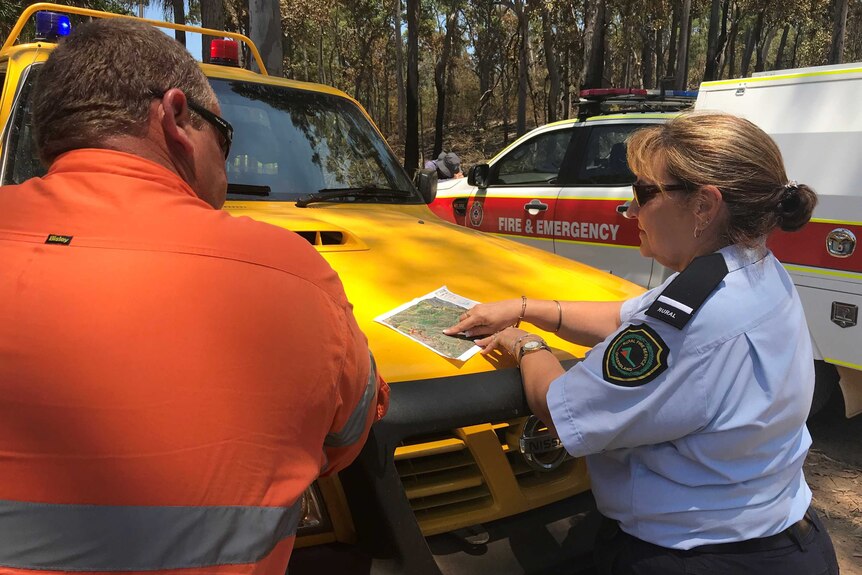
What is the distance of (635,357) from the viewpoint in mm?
1519

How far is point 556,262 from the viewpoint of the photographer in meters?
3.06

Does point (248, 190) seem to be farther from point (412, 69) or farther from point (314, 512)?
point (412, 69)

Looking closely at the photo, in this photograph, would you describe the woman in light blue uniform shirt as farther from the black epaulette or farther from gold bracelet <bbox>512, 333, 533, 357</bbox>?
gold bracelet <bbox>512, 333, 533, 357</bbox>

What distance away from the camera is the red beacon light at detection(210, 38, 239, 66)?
167 inches

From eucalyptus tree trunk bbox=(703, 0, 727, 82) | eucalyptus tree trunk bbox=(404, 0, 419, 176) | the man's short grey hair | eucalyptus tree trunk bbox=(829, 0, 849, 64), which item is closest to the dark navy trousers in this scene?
the man's short grey hair

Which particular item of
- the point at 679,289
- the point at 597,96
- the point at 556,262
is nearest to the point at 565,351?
the point at 679,289

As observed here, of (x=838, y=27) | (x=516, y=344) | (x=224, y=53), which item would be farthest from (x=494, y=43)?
(x=516, y=344)

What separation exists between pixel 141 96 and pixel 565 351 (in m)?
1.46

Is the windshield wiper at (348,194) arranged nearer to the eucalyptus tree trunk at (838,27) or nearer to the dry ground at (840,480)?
the dry ground at (840,480)

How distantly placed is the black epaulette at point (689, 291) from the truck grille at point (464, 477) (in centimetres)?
60

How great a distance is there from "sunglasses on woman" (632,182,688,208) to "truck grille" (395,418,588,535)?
2.29ft

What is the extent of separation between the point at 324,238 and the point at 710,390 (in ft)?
5.17

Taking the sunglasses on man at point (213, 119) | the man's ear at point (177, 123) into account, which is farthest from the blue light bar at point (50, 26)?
the man's ear at point (177, 123)

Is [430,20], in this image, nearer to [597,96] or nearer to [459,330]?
[597,96]
